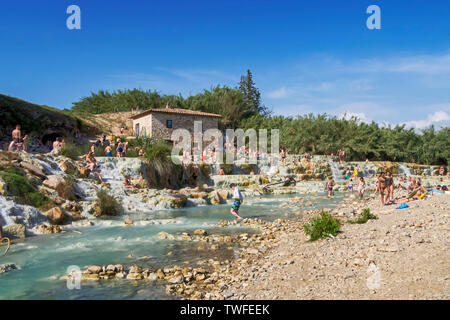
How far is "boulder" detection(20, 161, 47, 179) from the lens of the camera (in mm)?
13641

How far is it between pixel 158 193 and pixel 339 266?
494 inches

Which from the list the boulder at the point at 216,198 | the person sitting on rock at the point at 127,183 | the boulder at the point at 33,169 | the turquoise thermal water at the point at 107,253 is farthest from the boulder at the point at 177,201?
the boulder at the point at 33,169

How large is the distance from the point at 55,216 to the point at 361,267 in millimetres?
9714

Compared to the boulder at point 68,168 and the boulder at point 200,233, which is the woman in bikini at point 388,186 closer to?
the boulder at point 200,233

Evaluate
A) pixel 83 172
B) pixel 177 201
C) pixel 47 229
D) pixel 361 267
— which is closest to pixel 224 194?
pixel 177 201

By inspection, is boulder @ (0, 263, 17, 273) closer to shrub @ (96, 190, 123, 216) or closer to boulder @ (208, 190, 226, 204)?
shrub @ (96, 190, 123, 216)

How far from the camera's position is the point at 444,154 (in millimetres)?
36812

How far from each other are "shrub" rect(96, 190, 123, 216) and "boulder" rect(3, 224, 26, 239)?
3.47 meters

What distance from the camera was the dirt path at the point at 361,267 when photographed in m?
4.16

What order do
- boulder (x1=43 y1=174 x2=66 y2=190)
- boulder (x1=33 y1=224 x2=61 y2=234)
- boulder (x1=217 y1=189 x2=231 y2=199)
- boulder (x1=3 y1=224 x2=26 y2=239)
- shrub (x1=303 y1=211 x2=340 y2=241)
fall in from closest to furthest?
shrub (x1=303 y1=211 x2=340 y2=241) < boulder (x1=3 y1=224 x2=26 y2=239) < boulder (x1=33 y1=224 x2=61 y2=234) < boulder (x1=43 y1=174 x2=66 y2=190) < boulder (x1=217 y1=189 x2=231 y2=199)

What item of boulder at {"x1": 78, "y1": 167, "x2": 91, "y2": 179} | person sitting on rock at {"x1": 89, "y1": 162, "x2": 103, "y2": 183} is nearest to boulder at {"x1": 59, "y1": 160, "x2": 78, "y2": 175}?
boulder at {"x1": 78, "y1": 167, "x2": 91, "y2": 179}

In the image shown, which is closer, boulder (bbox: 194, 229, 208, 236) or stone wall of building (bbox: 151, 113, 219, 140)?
boulder (bbox: 194, 229, 208, 236)

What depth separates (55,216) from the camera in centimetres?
1097
